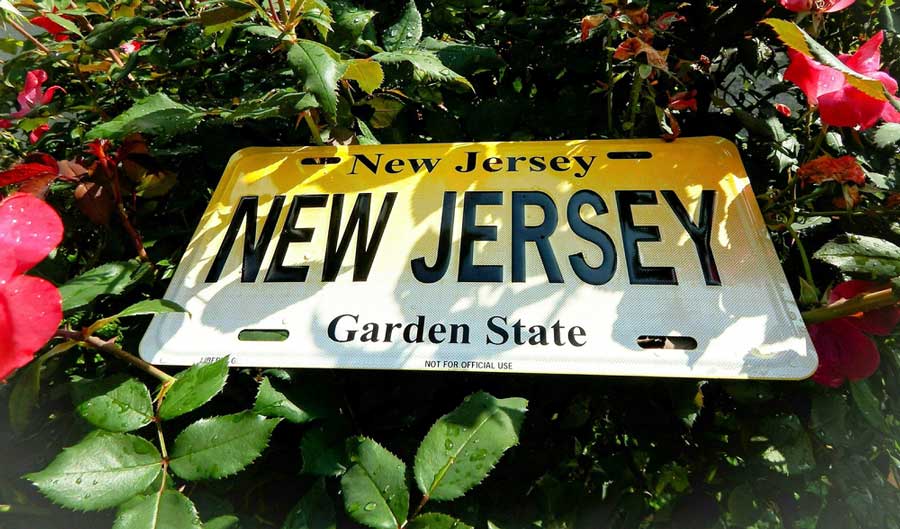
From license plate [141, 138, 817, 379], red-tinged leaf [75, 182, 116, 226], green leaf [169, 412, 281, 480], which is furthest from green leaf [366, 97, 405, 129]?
green leaf [169, 412, 281, 480]

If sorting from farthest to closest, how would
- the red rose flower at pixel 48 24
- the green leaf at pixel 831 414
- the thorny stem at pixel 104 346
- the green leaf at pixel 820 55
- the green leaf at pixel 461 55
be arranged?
the red rose flower at pixel 48 24, the green leaf at pixel 461 55, the green leaf at pixel 831 414, the thorny stem at pixel 104 346, the green leaf at pixel 820 55

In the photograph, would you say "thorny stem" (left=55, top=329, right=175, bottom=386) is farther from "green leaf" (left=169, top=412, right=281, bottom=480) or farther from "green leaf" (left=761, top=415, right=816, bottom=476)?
"green leaf" (left=761, top=415, right=816, bottom=476)

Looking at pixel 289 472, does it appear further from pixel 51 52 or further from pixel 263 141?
pixel 51 52

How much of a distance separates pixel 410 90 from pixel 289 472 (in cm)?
54

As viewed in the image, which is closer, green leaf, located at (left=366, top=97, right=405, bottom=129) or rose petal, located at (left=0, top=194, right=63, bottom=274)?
rose petal, located at (left=0, top=194, right=63, bottom=274)

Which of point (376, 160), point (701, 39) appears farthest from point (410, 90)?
point (701, 39)

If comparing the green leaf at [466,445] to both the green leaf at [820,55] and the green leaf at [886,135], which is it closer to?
the green leaf at [820,55]

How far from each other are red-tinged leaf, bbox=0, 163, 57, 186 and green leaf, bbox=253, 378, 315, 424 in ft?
1.18

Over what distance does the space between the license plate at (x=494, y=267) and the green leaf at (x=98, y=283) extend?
2.5 inches

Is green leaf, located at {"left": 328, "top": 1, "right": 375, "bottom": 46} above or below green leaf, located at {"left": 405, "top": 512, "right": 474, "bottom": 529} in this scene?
above

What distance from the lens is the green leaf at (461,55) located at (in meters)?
Answer: 0.73

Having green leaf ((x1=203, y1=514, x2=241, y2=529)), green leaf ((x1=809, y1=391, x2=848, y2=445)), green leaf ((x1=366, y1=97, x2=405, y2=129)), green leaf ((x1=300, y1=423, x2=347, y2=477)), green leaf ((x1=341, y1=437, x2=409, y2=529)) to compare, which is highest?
green leaf ((x1=366, y1=97, x2=405, y2=129))

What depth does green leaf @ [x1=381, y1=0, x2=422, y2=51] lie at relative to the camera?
2.38ft

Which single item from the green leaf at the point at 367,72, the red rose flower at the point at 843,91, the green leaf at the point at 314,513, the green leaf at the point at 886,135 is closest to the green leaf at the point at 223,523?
the green leaf at the point at 314,513
